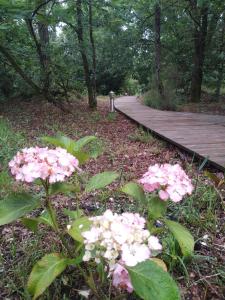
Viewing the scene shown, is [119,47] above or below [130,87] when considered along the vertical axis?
above

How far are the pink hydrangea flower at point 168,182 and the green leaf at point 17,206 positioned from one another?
0.52 m

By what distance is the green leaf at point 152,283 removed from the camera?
1240 millimetres

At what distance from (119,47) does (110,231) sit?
12.3 m

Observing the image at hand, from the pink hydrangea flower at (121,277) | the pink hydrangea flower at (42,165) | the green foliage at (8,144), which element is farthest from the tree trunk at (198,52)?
the pink hydrangea flower at (121,277)

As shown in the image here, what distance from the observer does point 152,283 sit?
1.27 m

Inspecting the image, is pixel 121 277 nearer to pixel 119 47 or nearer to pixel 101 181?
pixel 101 181

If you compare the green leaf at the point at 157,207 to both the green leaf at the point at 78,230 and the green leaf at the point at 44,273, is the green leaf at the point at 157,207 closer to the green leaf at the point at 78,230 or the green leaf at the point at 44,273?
the green leaf at the point at 78,230

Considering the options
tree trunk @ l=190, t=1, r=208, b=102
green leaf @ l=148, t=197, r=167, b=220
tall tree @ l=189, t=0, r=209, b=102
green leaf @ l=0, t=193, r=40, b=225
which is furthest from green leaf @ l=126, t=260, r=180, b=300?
tree trunk @ l=190, t=1, r=208, b=102

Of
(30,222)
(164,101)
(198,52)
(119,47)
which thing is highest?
(119,47)

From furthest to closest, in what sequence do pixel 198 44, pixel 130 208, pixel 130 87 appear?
pixel 130 87
pixel 198 44
pixel 130 208

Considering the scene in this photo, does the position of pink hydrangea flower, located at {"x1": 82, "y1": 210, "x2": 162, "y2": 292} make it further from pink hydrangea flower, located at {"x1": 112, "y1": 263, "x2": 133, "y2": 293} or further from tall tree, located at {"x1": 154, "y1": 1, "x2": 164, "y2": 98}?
tall tree, located at {"x1": 154, "y1": 1, "x2": 164, "y2": 98}

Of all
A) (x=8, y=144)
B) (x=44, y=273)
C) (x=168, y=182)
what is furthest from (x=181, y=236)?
(x=8, y=144)

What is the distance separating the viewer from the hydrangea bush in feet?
3.73

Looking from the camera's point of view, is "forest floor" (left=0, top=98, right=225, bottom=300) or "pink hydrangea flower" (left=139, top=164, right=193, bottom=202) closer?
"pink hydrangea flower" (left=139, top=164, right=193, bottom=202)
